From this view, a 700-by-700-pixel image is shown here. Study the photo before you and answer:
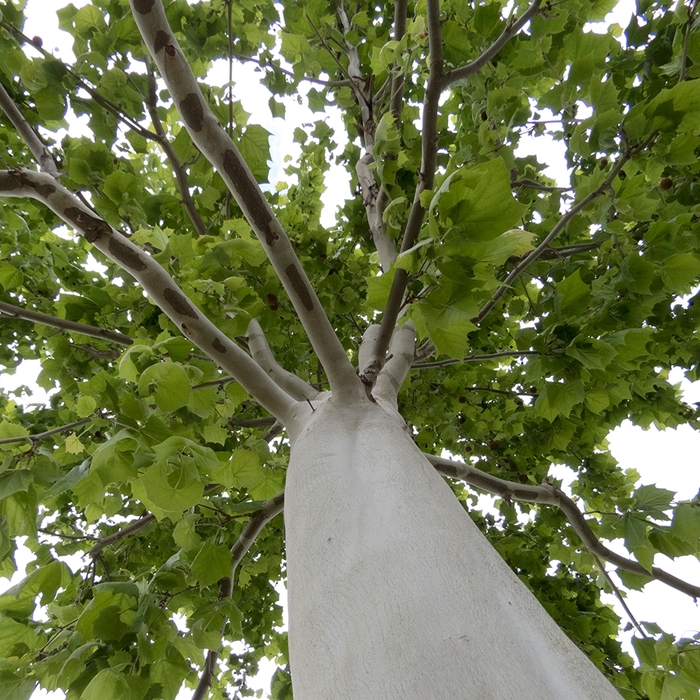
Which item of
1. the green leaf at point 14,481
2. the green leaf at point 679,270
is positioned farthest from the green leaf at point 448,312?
the green leaf at point 14,481

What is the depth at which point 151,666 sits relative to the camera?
1.70m

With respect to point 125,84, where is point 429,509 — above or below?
below

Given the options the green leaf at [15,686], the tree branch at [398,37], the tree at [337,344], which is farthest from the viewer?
the tree branch at [398,37]

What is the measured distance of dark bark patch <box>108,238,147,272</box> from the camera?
4.29ft

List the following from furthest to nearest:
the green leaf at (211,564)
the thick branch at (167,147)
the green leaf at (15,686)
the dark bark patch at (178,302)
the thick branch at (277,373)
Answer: the thick branch at (167,147), the thick branch at (277,373), the green leaf at (211,564), the green leaf at (15,686), the dark bark patch at (178,302)

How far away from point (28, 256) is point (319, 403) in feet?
7.22

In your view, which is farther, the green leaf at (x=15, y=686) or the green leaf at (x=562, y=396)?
the green leaf at (x=562, y=396)

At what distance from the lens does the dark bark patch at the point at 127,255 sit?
4.29 ft

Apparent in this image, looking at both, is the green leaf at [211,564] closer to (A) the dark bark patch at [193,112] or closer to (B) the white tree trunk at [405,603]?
(B) the white tree trunk at [405,603]

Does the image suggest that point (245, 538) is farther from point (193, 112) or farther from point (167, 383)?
point (193, 112)

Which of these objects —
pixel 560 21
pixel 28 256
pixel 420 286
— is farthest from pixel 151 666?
pixel 560 21

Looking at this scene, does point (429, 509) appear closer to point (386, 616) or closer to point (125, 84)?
point (386, 616)

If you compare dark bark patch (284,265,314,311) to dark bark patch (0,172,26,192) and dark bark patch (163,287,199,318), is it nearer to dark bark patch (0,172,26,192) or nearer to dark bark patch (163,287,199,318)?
dark bark patch (163,287,199,318)

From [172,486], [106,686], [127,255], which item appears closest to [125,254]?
[127,255]
